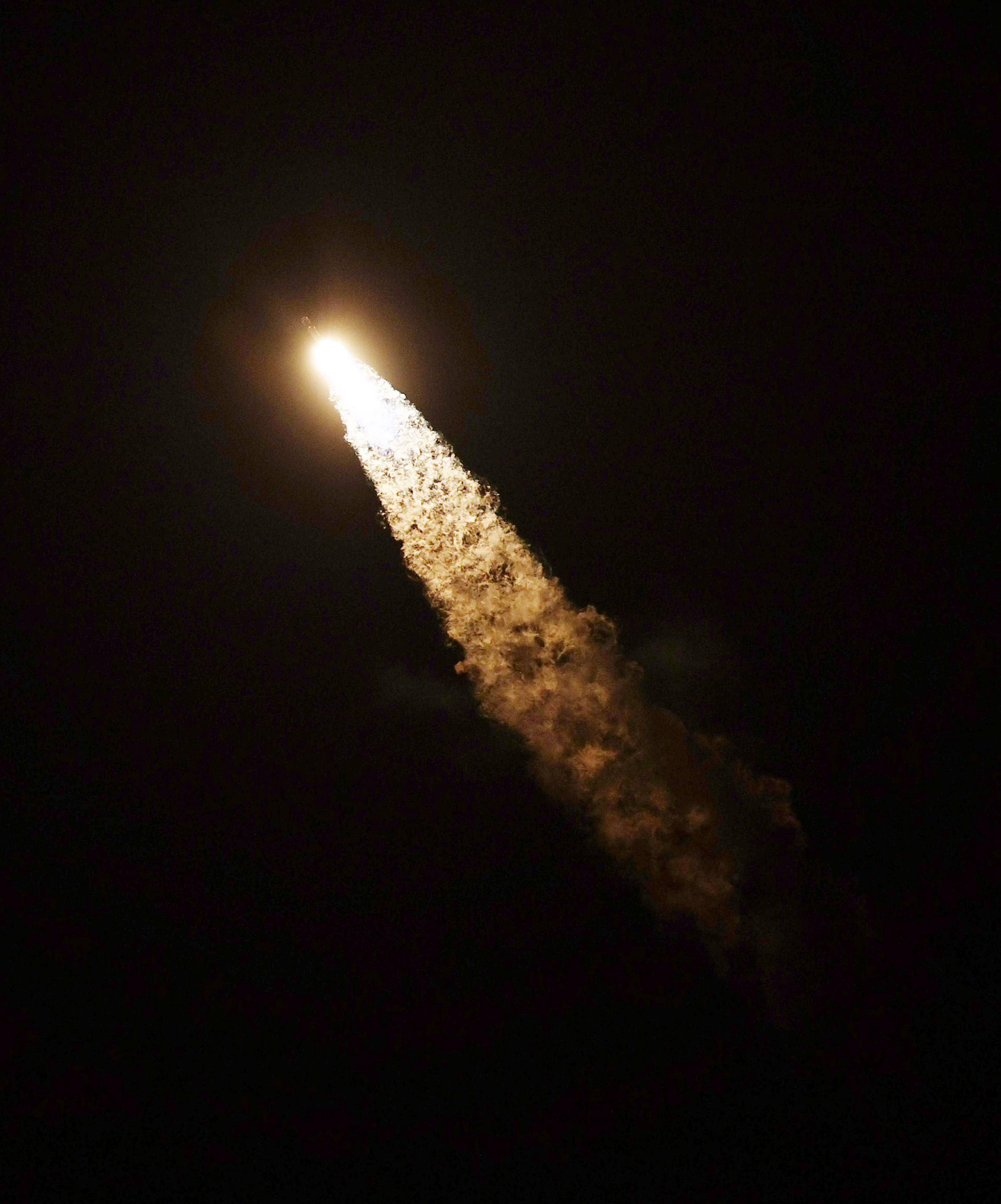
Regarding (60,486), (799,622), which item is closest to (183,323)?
(60,486)

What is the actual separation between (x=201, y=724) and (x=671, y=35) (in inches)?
385

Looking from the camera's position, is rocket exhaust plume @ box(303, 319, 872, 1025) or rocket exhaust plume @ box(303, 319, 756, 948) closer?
rocket exhaust plume @ box(303, 319, 872, 1025)

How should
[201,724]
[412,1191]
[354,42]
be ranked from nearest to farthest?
1. [412,1191]
2. [354,42]
3. [201,724]

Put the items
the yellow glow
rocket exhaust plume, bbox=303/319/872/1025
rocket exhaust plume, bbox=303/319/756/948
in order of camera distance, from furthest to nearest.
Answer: the yellow glow < rocket exhaust plume, bbox=303/319/756/948 < rocket exhaust plume, bbox=303/319/872/1025

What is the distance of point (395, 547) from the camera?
25.3 ft

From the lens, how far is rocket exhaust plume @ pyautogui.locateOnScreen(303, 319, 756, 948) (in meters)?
7.04

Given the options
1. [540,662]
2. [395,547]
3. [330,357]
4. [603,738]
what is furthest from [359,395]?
[603,738]

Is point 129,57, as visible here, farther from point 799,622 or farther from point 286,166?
point 799,622

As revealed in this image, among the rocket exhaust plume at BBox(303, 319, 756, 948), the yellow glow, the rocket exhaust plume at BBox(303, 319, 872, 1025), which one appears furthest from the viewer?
the yellow glow

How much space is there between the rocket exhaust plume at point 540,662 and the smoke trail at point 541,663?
1 cm

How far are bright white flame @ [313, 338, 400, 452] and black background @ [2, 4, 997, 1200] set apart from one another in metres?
0.25

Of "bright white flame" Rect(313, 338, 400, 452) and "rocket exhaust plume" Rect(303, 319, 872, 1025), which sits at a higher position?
"bright white flame" Rect(313, 338, 400, 452)

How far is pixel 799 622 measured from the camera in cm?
729

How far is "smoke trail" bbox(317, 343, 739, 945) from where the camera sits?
7.04 m
